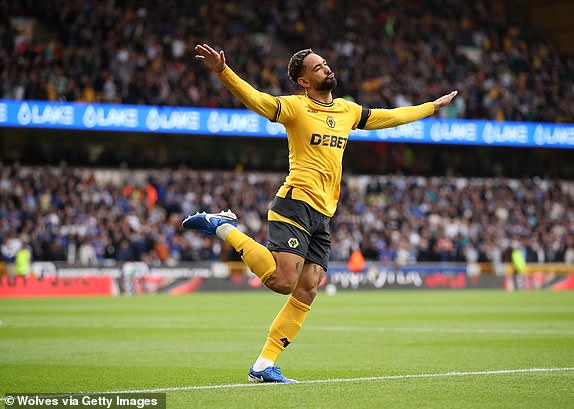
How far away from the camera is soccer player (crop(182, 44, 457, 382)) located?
25.5 ft

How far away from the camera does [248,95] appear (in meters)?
7.62

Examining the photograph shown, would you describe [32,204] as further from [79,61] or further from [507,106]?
[507,106]

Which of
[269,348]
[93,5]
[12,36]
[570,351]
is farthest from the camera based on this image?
[93,5]

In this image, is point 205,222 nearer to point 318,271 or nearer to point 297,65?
point 318,271

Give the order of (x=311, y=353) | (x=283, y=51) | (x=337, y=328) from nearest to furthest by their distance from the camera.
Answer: (x=311, y=353) → (x=337, y=328) → (x=283, y=51)

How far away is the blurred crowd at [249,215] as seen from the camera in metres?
32.5

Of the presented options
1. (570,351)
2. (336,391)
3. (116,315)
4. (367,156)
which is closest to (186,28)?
(367,156)

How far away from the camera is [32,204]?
3328cm

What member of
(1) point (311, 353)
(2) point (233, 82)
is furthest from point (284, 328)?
(1) point (311, 353)

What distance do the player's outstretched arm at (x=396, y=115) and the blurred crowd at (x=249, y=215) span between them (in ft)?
75.7

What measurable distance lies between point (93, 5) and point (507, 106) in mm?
16986

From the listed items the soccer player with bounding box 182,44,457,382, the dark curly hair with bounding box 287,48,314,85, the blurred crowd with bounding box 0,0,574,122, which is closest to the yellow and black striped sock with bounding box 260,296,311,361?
the soccer player with bounding box 182,44,457,382

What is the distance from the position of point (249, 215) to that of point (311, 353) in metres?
24.9

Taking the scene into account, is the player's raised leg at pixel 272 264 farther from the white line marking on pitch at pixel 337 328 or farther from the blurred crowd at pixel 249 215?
the blurred crowd at pixel 249 215
